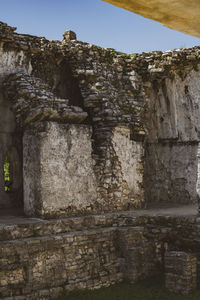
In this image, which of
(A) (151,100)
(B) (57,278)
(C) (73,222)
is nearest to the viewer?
(B) (57,278)

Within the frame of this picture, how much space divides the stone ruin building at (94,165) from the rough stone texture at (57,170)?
2 centimetres

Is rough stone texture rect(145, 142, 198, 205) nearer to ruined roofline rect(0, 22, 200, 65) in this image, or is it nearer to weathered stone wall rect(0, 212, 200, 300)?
ruined roofline rect(0, 22, 200, 65)

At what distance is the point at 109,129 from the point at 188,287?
3.67 m

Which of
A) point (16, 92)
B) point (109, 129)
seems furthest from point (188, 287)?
point (16, 92)

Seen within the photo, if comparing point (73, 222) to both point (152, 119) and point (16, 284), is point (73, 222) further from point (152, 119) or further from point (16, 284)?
point (152, 119)

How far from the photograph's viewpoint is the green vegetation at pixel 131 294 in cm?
700

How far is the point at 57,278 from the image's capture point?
23.4 feet

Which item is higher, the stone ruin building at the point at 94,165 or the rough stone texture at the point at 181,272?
the stone ruin building at the point at 94,165

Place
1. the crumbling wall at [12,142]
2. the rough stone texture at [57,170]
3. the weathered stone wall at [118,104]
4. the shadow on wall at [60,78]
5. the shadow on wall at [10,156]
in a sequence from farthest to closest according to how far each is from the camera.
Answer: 1. the shadow on wall at [60,78]
2. the shadow on wall at [10,156]
3. the crumbling wall at [12,142]
4. the weathered stone wall at [118,104]
5. the rough stone texture at [57,170]

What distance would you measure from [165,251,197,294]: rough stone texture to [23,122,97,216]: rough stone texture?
2085 millimetres

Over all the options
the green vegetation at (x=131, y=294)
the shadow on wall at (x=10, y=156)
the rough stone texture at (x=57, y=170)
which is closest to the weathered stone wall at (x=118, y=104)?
the rough stone texture at (x=57, y=170)

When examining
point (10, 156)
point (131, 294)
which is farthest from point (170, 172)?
point (131, 294)

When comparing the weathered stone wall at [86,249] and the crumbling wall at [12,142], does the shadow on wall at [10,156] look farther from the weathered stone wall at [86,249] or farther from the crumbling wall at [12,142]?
the weathered stone wall at [86,249]

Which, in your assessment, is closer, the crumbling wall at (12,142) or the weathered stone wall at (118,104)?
the weathered stone wall at (118,104)
